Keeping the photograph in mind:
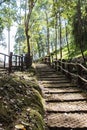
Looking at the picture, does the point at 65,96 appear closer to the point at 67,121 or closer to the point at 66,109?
the point at 66,109

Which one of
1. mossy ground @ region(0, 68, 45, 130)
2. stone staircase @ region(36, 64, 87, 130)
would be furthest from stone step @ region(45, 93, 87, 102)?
mossy ground @ region(0, 68, 45, 130)

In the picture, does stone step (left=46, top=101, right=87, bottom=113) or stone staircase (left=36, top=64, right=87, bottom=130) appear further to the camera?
stone step (left=46, top=101, right=87, bottom=113)

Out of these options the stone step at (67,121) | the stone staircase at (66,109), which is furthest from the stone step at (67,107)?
the stone step at (67,121)

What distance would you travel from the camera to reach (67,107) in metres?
9.17

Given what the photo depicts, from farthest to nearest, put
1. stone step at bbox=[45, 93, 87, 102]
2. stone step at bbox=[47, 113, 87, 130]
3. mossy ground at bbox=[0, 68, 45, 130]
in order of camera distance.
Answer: stone step at bbox=[45, 93, 87, 102]
stone step at bbox=[47, 113, 87, 130]
mossy ground at bbox=[0, 68, 45, 130]

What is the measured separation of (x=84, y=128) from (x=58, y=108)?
6.80 ft

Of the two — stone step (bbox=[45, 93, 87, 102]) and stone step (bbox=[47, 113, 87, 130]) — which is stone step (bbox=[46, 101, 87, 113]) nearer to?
stone step (bbox=[47, 113, 87, 130])

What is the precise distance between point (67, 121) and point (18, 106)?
1.55 m

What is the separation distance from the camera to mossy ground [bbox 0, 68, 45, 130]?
575 centimetres

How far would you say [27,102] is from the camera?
7.45 m

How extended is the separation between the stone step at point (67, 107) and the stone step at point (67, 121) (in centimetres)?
31

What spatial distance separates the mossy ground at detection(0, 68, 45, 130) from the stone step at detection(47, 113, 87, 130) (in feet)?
1.48

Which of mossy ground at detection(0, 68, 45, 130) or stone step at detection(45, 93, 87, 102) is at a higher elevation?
mossy ground at detection(0, 68, 45, 130)

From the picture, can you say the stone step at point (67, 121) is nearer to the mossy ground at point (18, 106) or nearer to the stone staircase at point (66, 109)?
the stone staircase at point (66, 109)
